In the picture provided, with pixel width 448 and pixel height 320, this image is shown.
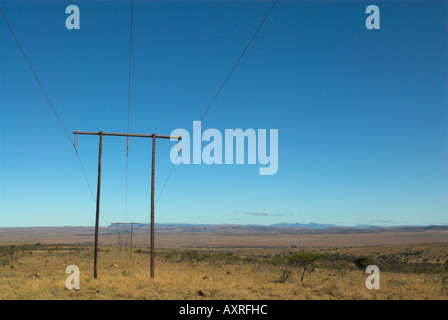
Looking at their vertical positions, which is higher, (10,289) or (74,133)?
(74,133)

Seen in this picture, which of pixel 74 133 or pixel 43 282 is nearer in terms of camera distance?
pixel 43 282

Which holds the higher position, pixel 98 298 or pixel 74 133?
pixel 74 133
